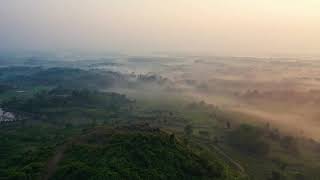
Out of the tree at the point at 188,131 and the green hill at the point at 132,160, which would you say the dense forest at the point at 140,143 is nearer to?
the green hill at the point at 132,160

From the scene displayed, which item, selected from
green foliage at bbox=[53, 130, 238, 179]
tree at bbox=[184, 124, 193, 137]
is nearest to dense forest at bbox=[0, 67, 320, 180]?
green foliage at bbox=[53, 130, 238, 179]

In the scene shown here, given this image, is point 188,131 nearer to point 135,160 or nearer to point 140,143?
point 140,143

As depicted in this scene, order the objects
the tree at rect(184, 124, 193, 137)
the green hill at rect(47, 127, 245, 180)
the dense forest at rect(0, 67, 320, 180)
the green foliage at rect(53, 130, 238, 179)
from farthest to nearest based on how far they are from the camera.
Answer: the tree at rect(184, 124, 193, 137) → the dense forest at rect(0, 67, 320, 180) → the green hill at rect(47, 127, 245, 180) → the green foliage at rect(53, 130, 238, 179)

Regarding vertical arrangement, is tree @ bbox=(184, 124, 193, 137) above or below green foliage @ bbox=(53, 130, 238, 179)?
below

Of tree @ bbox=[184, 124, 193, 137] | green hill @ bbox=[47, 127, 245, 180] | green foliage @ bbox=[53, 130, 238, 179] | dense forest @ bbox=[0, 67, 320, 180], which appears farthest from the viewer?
tree @ bbox=[184, 124, 193, 137]

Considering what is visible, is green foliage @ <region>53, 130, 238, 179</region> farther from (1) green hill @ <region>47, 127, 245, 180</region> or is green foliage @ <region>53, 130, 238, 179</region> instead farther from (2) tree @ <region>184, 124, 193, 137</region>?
(2) tree @ <region>184, 124, 193, 137</region>

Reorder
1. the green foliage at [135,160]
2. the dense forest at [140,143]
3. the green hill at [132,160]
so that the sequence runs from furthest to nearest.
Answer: the dense forest at [140,143] → the green hill at [132,160] → the green foliage at [135,160]

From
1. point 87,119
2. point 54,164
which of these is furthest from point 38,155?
point 87,119

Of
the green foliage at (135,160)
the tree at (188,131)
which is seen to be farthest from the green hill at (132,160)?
the tree at (188,131)

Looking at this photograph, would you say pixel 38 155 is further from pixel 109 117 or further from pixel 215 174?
pixel 109 117

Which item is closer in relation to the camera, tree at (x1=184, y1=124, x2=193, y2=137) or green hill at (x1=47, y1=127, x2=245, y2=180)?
green hill at (x1=47, y1=127, x2=245, y2=180)

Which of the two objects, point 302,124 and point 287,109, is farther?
point 287,109
